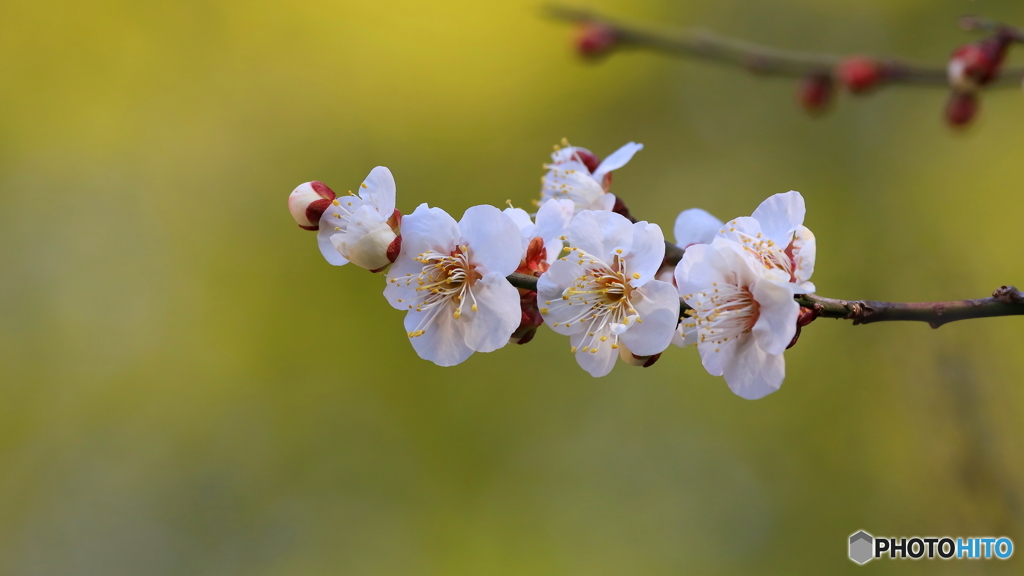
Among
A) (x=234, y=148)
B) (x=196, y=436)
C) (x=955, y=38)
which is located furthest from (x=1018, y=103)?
(x=196, y=436)

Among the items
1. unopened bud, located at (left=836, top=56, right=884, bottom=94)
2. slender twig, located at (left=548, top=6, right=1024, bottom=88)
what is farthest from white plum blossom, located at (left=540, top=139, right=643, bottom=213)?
unopened bud, located at (left=836, top=56, right=884, bottom=94)

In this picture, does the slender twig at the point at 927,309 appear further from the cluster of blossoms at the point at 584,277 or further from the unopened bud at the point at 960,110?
the unopened bud at the point at 960,110

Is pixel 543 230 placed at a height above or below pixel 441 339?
above

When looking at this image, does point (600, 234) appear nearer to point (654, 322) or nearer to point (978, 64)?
point (654, 322)

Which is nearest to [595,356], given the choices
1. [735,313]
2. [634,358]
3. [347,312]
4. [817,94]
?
[634,358]

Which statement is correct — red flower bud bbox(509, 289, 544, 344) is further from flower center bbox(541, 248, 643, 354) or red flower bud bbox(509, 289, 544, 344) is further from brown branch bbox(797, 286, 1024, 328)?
brown branch bbox(797, 286, 1024, 328)

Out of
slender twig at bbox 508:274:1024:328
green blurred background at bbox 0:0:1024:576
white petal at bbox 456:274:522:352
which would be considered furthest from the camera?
green blurred background at bbox 0:0:1024:576

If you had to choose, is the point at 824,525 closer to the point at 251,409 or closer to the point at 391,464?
the point at 391,464
